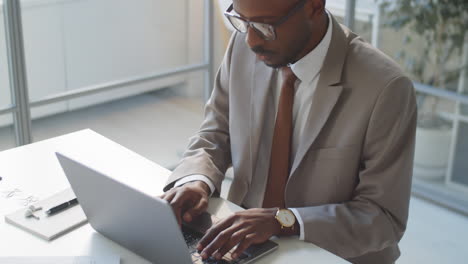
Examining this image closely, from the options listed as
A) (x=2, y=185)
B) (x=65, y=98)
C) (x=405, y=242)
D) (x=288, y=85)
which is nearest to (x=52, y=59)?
(x=65, y=98)

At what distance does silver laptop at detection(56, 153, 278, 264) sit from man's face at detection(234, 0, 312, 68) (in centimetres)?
46

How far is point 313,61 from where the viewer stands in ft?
5.75

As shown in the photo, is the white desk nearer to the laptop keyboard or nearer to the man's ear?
the laptop keyboard

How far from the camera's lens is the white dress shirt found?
5.74 ft

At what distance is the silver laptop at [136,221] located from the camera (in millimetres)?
1301

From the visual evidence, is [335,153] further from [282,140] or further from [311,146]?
[282,140]

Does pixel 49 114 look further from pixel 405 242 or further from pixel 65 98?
pixel 405 242

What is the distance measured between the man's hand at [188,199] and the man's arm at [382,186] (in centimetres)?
25

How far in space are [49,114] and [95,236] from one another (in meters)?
1.79

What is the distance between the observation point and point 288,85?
180 cm

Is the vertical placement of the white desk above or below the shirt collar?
below

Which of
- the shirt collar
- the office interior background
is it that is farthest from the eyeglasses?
the office interior background

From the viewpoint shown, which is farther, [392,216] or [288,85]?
[288,85]

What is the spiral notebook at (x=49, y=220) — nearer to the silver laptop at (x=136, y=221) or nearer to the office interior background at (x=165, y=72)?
the silver laptop at (x=136, y=221)
